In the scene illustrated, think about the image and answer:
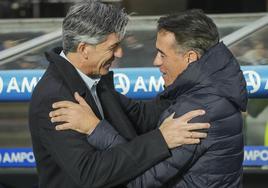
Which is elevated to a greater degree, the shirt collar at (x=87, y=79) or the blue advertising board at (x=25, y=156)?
the shirt collar at (x=87, y=79)

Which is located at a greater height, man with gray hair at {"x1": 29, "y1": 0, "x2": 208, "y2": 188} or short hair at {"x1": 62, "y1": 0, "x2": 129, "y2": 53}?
short hair at {"x1": 62, "y1": 0, "x2": 129, "y2": 53}

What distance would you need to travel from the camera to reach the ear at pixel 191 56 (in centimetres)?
172

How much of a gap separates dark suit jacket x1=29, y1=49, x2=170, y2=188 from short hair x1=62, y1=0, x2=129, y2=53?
8 cm

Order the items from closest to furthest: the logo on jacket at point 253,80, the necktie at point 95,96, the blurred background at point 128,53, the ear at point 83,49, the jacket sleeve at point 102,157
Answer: the jacket sleeve at point 102,157 → the ear at point 83,49 → the necktie at point 95,96 → the logo on jacket at point 253,80 → the blurred background at point 128,53

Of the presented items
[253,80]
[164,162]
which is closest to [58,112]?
[164,162]

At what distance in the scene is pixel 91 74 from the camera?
5.91 ft

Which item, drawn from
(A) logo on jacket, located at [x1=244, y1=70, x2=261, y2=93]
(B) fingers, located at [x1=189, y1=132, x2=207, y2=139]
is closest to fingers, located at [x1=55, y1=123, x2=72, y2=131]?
(B) fingers, located at [x1=189, y1=132, x2=207, y2=139]

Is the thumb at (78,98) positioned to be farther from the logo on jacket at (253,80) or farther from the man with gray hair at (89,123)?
the logo on jacket at (253,80)

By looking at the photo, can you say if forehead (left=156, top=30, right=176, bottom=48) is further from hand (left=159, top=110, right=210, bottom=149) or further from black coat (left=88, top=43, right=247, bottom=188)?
hand (left=159, top=110, right=210, bottom=149)

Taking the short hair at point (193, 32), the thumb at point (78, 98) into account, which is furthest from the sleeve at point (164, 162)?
the short hair at point (193, 32)

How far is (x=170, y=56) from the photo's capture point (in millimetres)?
1747

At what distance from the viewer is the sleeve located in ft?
5.46

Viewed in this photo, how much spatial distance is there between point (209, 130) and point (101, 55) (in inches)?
15.5

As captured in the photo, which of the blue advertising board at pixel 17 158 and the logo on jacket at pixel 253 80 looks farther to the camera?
the blue advertising board at pixel 17 158
